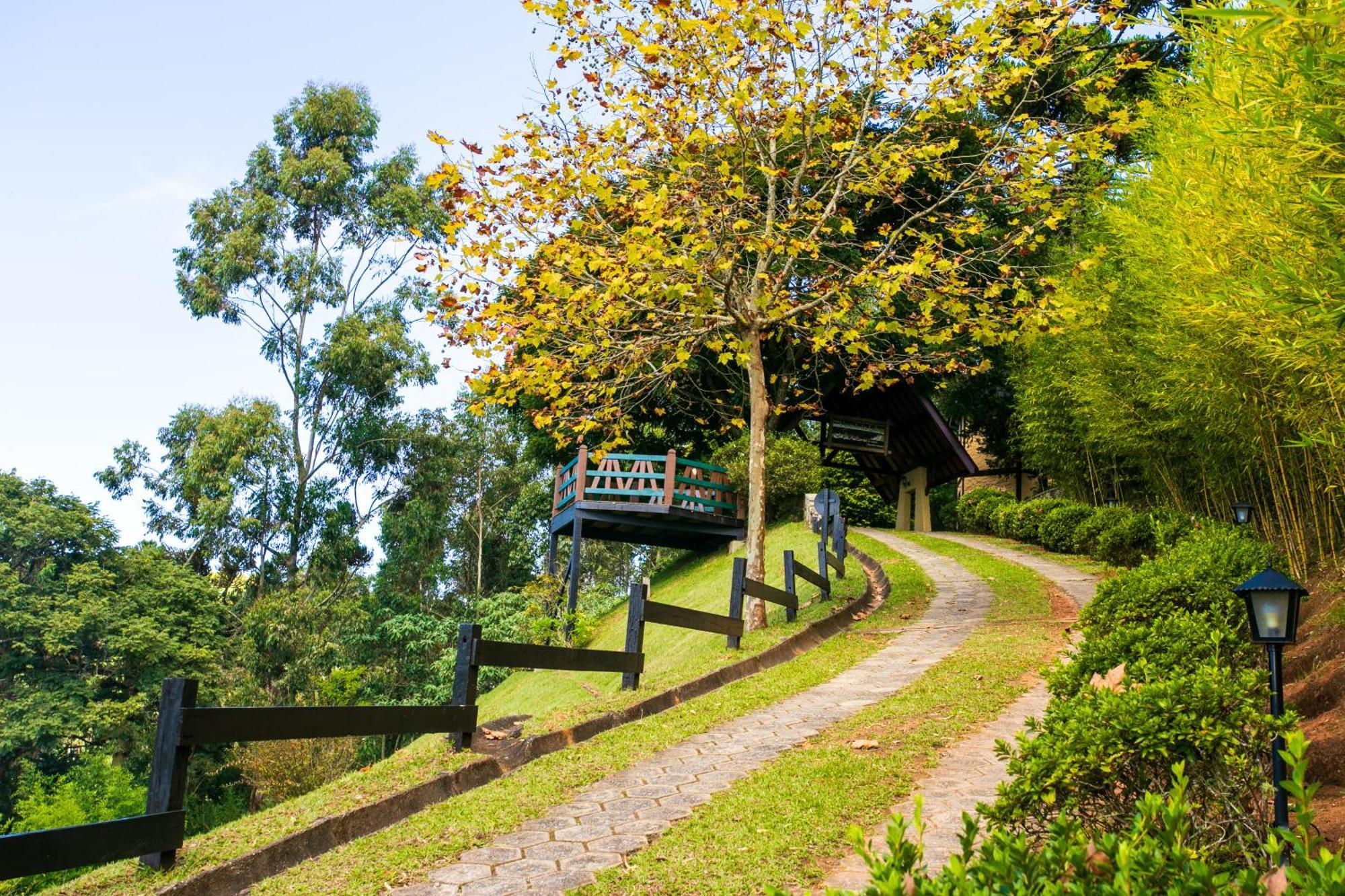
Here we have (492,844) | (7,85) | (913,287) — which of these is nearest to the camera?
(492,844)

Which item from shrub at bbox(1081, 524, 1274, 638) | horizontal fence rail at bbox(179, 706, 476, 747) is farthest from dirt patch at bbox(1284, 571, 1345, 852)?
horizontal fence rail at bbox(179, 706, 476, 747)

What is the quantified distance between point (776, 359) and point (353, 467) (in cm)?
1392

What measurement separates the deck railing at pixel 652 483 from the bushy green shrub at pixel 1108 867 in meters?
18.5

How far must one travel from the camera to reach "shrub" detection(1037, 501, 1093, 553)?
2095 cm

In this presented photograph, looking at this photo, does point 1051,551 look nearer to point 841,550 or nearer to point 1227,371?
point 841,550

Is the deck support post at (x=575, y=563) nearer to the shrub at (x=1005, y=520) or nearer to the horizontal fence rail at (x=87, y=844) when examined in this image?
the shrub at (x=1005, y=520)

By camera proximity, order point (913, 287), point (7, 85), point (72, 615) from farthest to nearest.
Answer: point (72, 615), point (7, 85), point (913, 287)

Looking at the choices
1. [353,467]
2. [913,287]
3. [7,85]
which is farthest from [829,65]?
[353,467]

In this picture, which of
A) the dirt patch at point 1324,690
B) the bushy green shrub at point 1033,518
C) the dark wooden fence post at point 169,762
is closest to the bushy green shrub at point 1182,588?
the dirt patch at point 1324,690

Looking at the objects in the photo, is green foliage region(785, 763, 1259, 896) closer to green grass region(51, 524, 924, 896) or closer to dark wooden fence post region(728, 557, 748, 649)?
green grass region(51, 524, 924, 896)

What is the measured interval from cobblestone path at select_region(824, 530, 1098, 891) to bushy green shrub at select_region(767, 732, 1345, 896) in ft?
1.97

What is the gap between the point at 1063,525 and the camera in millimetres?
21281

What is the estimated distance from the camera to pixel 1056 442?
73.8ft

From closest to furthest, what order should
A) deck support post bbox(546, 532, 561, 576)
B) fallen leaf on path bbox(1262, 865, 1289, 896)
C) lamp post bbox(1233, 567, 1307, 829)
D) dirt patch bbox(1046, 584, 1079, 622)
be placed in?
1. fallen leaf on path bbox(1262, 865, 1289, 896)
2. lamp post bbox(1233, 567, 1307, 829)
3. dirt patch bbox(1046, 584, 1079, 622)
4. deck support post bbox(546, 532, 561, 576)
